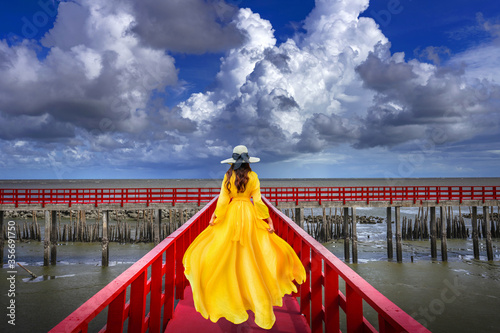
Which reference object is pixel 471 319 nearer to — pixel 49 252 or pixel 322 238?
pixel 322 238

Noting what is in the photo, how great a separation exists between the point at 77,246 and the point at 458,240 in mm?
23683

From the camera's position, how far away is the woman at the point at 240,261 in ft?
11.7

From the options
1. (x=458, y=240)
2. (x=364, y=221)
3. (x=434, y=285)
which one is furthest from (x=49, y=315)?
(x=364, y=221)

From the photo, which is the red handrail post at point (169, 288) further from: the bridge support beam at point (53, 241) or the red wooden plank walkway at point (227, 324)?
the bridge support beam at point (53, 241)

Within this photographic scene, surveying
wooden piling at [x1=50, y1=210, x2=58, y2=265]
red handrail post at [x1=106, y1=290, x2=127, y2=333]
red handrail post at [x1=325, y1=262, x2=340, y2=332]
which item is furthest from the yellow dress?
wooden piling at [x1=50, y1=210, x2=58, y2=265]

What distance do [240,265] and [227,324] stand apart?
0.70m

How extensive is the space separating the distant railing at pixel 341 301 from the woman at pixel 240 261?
34 cm

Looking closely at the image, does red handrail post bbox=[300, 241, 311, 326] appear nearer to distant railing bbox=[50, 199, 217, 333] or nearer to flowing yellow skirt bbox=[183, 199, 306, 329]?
flowing yellow skirt bbox=[183, 199, 306, 329]

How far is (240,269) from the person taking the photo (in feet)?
12.3

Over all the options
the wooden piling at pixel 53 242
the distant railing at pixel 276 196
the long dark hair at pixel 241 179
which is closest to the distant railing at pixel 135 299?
the long dark hair at pixel 241 179

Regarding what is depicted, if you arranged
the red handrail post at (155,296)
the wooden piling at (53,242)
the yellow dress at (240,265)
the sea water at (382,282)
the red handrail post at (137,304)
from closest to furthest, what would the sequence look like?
the red handrail post at (137,304), the red handrail post at (155,296), the yellow dress at (240,265), the sea water at (382,282), the wooden piling at (53,242)

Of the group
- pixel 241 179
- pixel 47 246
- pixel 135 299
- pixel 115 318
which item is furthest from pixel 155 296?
pixel 47 246

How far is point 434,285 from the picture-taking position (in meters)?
13.7

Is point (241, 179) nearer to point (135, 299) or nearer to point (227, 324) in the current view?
point (227, 324)
